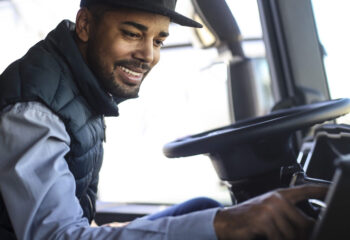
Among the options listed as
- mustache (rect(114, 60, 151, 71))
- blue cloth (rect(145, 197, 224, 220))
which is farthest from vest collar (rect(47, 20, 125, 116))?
blue cloth (rect(145, 197, 224, 220))

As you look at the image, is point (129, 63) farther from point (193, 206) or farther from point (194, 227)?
point (194, 227)

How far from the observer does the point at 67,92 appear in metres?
1.01

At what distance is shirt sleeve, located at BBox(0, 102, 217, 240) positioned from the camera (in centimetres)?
75

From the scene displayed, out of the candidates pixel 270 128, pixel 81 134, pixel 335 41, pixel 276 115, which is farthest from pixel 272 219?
pixel 335 41

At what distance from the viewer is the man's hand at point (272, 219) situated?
0.62m

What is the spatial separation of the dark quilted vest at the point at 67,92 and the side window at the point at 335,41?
95 centimetres

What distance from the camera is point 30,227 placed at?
0.81 metres

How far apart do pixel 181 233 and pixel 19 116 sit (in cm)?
43

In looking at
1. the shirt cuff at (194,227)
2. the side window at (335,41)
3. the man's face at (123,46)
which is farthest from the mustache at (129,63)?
the side window at (335,41)

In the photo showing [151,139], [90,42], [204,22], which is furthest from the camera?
[151,139]

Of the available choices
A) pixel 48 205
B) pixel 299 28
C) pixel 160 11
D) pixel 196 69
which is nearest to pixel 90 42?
pixel 160 11

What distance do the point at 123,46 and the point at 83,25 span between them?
17cm

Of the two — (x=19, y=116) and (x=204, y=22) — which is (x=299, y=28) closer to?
(x=204, y=22)

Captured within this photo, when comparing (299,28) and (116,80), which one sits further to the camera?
(299,28)
